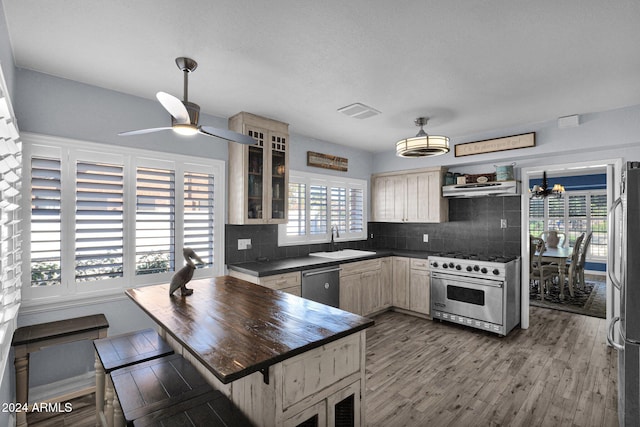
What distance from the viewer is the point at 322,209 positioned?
461cm

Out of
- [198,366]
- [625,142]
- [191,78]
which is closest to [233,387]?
[198,366]

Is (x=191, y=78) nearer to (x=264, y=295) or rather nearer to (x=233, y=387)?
(x=264, y=295)

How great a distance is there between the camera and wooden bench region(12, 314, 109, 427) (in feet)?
→ 7.11

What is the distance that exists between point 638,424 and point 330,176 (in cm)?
379

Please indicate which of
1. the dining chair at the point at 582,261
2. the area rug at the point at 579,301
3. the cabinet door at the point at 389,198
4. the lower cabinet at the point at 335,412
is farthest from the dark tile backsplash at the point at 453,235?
the dining chair at the point at 582,261

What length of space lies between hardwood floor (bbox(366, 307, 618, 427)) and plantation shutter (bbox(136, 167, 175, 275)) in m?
2.27

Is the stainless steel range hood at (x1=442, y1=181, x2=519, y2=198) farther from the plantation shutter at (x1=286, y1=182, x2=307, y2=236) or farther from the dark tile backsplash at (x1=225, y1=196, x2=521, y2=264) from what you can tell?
the plantation shutter at (x1=286, y1=182, x2=307, y2=236)

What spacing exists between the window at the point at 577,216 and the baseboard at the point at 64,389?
944 cm

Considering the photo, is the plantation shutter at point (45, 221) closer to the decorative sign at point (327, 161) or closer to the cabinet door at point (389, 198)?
the decorative sign at point (327, 161)

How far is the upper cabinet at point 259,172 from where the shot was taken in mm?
3410

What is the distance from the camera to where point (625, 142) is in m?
3.13

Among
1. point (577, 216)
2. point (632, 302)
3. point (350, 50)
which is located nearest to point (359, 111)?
point (350, 50)

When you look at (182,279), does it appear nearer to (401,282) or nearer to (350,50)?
(350,50)

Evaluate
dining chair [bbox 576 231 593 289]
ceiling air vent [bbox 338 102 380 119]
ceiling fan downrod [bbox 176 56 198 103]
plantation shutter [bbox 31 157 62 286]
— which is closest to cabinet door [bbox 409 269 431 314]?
ceiling air vent [bbox 338 102 380 119]
